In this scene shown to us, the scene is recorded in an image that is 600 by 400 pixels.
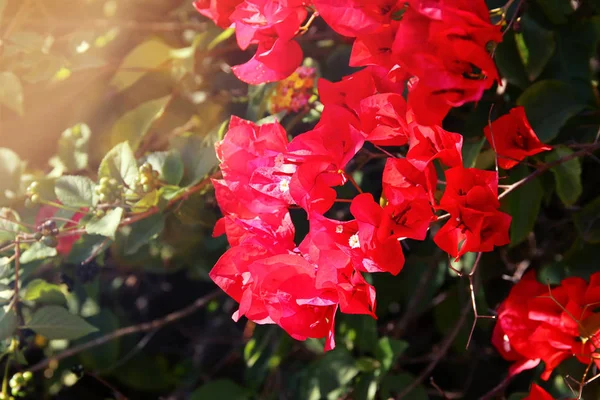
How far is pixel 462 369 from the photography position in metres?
1.12

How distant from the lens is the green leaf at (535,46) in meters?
0.81

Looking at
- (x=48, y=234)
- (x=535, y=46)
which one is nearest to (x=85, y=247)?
(x=48, y=234)

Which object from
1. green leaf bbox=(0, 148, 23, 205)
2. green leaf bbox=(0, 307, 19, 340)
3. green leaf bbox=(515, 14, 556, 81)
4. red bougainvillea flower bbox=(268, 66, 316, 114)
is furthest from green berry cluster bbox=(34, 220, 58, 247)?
green leaf bbox=(515, 14, 556, 81)

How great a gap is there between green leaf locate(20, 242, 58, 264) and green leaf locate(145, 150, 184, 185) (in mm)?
170

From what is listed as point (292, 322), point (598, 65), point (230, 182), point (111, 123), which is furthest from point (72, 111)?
point (598, 65)

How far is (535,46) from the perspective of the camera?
817mm

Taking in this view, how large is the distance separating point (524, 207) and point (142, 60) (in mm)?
701

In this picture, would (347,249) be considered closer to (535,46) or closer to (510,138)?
(510,138)

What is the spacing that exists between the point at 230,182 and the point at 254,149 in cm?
5

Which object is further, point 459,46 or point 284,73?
point 284,73

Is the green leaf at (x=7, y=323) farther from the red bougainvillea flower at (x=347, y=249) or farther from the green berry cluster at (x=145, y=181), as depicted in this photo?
the red bougainvillea flower at (x=347, y=249)

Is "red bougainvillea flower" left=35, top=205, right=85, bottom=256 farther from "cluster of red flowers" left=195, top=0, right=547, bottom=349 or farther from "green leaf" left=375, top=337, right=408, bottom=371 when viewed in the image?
"green leaf" left=375, top=337, right=408, bottom=371

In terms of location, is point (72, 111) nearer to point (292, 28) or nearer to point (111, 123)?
point (111, 123)

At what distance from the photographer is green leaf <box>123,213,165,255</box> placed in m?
0.80
